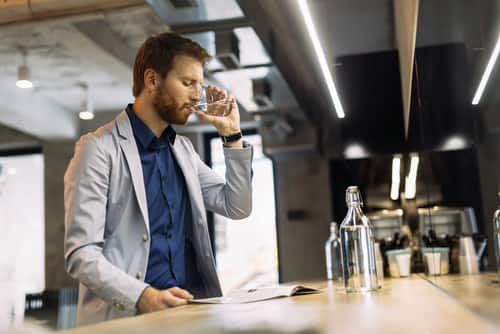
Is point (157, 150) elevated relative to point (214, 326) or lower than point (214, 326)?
elevated

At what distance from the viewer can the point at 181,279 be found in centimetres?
160

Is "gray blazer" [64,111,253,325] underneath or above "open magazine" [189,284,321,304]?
above

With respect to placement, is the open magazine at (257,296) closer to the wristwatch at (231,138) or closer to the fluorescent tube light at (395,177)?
the wristwatch at (231,138)

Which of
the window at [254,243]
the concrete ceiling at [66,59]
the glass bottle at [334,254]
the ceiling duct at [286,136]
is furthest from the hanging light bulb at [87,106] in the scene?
the glass bottle at [334,254]

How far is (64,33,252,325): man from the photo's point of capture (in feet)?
4.57

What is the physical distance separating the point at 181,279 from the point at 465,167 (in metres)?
0.82

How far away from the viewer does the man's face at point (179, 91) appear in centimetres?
169

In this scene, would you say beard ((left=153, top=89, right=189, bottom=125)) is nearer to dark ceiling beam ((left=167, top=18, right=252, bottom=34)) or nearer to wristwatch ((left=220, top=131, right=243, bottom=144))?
wristwatch ((left=220, top=131, right=243, bottom=144))

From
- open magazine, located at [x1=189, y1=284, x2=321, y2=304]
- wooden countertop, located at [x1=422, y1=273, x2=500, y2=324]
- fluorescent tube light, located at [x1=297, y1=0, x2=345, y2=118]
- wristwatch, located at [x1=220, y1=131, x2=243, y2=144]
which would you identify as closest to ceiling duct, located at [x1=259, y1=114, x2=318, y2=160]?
fluorescent tube light, located at [x1=297, y1=0, x2=345, y2=118]

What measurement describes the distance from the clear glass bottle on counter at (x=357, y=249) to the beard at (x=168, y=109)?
54cm

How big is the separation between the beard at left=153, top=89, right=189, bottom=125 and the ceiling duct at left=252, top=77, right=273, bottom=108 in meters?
1.64

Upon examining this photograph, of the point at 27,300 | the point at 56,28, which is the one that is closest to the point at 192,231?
the point at 56,28

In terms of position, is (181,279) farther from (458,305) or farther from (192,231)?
(458,305)

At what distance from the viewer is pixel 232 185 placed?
180 centimetres
